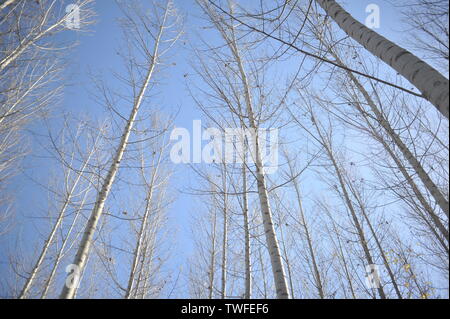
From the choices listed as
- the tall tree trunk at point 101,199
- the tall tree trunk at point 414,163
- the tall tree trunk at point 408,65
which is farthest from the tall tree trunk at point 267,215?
the tall tree trunk at point 101,199

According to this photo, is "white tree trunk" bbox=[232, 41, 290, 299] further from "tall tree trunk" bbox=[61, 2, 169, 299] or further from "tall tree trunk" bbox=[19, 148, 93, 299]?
"tall tree trunk" bbox=[19, 148, 93, 299]

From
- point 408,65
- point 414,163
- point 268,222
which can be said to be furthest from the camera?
point 414,163

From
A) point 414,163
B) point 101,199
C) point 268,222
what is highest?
point 414,163

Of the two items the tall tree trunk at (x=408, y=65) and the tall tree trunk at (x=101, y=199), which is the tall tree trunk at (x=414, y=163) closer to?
the tall tree trunk at (x=408, y=65)

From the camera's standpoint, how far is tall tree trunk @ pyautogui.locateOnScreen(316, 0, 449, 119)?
1006 mm

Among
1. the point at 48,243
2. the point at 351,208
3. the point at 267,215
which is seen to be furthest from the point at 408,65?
the point at 48,243

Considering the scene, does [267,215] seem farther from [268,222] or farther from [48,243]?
[48,243]

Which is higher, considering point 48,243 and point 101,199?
point 48,243

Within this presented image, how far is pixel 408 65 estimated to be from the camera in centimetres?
117

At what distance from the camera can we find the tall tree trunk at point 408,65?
101cm

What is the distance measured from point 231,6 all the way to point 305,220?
19.2ft

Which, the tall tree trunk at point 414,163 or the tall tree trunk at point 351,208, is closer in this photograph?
the tall tree trunk at point 414,163

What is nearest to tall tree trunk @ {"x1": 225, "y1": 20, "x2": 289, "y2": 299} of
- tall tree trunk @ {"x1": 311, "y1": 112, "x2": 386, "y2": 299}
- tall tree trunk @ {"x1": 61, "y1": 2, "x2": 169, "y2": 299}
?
tall tree trunk @ {"x1": 61, "y1": 2, "x2": 169, "y2": 299}
